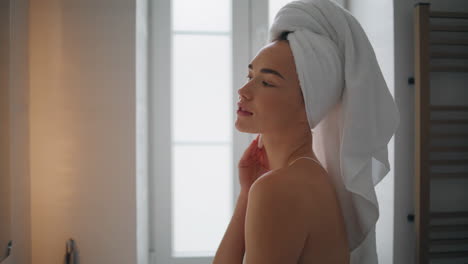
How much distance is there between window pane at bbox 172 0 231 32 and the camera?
5.09 ft

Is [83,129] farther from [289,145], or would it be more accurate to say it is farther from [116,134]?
[289,145]

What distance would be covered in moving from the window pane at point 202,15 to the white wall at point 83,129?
1.24ft

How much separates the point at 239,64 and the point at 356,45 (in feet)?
3.06

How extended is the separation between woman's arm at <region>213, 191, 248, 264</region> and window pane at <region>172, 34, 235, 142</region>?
0.83 meters

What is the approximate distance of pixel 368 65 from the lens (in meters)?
0.67

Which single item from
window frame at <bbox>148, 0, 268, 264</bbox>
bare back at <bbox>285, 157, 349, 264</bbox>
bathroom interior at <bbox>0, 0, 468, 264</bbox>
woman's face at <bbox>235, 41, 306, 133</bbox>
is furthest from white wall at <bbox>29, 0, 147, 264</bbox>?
bare back at <bbox>285, 157, 349, 264</bbox>

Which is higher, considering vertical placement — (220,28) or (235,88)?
(220,28)

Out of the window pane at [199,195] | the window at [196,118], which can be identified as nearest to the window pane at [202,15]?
the window at [196,118]

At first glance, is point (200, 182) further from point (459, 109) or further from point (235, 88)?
point (459, 109)

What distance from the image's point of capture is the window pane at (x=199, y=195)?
5.17 feet

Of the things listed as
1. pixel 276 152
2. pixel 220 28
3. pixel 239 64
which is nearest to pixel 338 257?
pixel 276 152

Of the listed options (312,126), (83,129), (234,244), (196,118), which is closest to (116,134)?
(83,129)

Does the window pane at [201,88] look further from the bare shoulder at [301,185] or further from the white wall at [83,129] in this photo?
the bare shoulder at [301,185]

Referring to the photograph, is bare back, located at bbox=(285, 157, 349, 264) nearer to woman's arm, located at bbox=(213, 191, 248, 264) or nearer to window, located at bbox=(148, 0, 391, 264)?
woman's arm, located at bbox=(213, 191, 248, 264)
